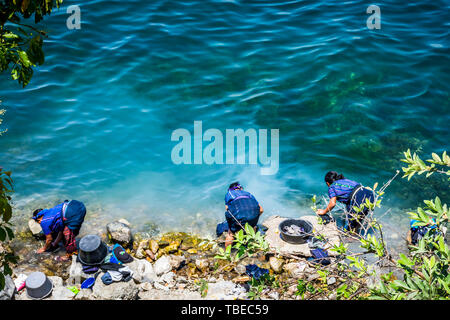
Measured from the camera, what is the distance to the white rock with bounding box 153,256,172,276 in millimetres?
7480

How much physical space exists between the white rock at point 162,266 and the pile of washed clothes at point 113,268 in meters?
0.48

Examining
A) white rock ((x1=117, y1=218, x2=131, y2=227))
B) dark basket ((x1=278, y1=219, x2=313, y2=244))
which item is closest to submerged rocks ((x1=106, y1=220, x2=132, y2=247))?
white rock ((x1=117, y1=218, x2=131, y2=227))

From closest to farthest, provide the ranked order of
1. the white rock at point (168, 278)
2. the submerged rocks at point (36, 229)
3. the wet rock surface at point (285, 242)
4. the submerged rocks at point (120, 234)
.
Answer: the white rock at point (168, 278) < the wet rock surface at point (285, 242) < the submerged rocks at point (120, 234) < the submerged rocks at point (36, 229)

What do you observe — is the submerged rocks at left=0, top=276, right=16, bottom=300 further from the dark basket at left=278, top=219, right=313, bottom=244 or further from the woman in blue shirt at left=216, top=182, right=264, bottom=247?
the dark basket at left=278, top=219, right=313, bottom=244

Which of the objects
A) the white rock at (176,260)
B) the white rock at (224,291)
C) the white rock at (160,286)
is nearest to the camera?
the white rock at (224,291)

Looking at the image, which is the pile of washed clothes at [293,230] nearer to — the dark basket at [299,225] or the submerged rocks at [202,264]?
the dark basket at [299,225]

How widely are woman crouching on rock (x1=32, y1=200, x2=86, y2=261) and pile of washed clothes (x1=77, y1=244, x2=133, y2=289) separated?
60 centimetres

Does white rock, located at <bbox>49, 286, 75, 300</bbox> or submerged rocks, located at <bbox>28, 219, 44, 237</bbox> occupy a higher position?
white rock, located at <bbox>49, 286, 75, 300</bbox>

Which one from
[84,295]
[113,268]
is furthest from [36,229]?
[84,295]

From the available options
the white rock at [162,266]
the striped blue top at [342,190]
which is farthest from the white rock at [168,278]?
the striped blue top at [342,190]

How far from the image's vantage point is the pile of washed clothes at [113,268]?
22.6 feet

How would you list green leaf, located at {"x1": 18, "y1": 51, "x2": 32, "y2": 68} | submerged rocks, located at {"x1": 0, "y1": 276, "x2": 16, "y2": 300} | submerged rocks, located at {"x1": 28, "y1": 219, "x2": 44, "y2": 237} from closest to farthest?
1. green leaf, located at {"x1": 18, "y1": 51, "x2": 32, "y2": 68}
2. submerged rocks, located at {"x1": 0, "y1": 276, "x2": 16, "y2": 300}
3. submerged rocks, located at {"x1": 28, "y1": 219, "x2": 44, "y2": 237}
